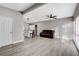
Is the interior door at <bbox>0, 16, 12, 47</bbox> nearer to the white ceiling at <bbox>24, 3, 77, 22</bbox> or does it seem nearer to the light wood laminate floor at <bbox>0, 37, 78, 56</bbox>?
the light wood laminate floor at <bbox>0, 37, 78, 56</bbox>

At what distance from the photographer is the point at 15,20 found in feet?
17.6

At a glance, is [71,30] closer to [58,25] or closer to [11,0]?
[58,25]

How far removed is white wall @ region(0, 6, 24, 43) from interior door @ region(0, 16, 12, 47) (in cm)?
27

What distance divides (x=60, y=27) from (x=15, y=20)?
12.0ft

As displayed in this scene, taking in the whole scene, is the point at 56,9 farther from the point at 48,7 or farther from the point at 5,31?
the point at 5,31

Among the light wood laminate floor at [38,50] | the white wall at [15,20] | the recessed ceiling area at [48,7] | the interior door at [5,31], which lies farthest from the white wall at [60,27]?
the interior door at [5,31]

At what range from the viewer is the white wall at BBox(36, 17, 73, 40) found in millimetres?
5953

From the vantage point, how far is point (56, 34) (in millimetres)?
6527

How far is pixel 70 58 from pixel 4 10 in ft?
13.8

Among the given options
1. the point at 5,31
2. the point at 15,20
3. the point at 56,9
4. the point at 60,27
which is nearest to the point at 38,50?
the point at 5,31

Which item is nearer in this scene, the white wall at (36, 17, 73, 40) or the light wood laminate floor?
the light wood laminate floor

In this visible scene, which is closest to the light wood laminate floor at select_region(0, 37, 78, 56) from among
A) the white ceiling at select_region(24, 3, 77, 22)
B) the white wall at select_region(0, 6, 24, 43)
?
the white wall at select_region(0, 6, 24, 43)

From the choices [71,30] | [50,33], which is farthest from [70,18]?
[50,33]

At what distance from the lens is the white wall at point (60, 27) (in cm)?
595
